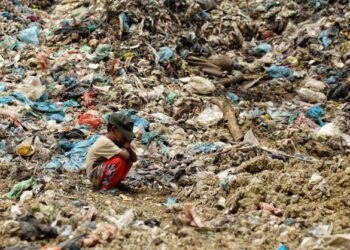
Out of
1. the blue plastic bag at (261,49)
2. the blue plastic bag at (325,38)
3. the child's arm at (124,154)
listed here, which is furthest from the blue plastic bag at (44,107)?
the blue plastic bag at (325,38)

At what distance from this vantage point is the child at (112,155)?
519 cm

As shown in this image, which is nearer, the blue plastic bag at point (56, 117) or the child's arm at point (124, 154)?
the child's arm at point (124, 154)

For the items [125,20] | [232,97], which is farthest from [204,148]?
[125,20]

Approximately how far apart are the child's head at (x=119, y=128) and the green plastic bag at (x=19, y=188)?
32.0 inches

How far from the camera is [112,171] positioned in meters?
5.22

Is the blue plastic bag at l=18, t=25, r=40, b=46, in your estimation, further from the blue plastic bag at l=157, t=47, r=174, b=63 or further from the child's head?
the child's head

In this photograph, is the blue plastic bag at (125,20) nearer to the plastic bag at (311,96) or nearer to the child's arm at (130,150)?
the plastic bag at (311,96)

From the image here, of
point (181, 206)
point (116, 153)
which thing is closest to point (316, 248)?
point (181, 206)

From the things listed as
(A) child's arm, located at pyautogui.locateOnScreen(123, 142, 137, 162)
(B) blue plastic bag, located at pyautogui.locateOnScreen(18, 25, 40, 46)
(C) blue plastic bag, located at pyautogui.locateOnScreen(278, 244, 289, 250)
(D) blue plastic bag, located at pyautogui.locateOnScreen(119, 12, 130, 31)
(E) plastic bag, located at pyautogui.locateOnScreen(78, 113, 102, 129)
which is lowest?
(E) plastic bag, located at pyautogui.locateOnScreen(78, 113, 102, 129)

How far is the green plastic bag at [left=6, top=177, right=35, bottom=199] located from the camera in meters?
4.82

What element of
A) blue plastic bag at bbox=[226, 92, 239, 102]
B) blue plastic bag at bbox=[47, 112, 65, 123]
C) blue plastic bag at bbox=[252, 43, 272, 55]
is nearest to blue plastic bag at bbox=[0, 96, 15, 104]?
blue plastic bag at bbox=[47, 112, 65, 123]

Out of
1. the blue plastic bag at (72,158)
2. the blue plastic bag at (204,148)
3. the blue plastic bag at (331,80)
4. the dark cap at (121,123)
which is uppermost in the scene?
the dark cap at (121,123)

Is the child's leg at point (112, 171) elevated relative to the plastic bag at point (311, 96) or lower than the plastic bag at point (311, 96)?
elevated

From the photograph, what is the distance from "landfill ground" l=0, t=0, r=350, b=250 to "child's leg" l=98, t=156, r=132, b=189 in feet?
0.32
